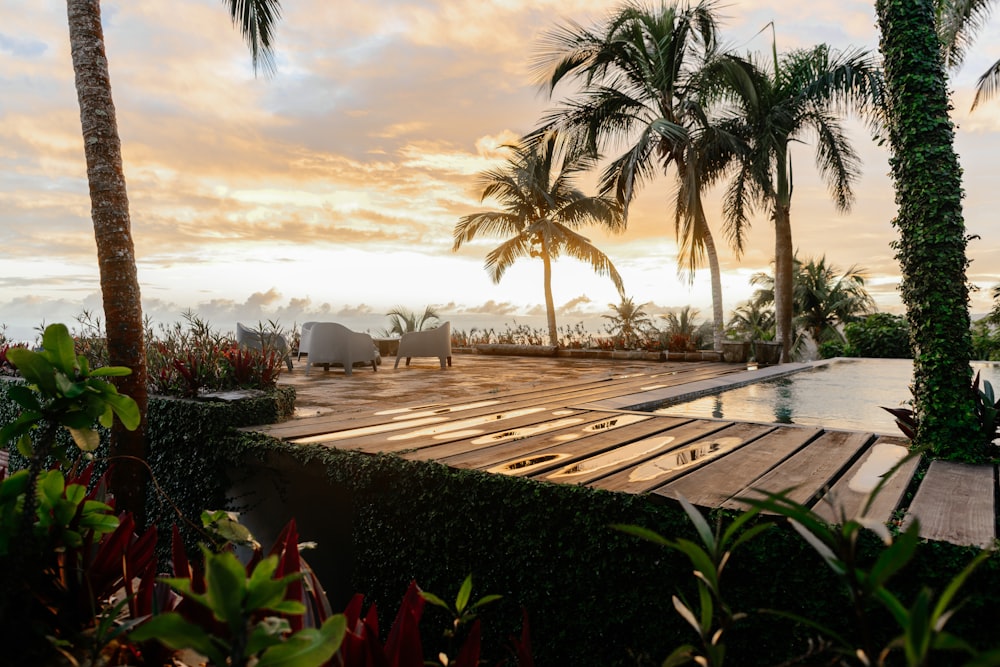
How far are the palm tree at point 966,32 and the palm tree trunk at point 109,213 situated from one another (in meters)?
15.4

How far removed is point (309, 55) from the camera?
742 cm

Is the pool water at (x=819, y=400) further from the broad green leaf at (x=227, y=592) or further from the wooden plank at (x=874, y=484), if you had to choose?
the broad green leaf at (x=227, y=592)

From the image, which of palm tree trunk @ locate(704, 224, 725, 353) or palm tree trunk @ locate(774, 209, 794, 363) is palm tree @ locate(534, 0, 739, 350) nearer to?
palm tree trunk @ locate(704, 224, 725, 353)

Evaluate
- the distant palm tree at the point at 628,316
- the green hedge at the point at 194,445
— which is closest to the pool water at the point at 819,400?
the green hedge at the point at 194,445

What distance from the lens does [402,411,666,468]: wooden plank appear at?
121 inches

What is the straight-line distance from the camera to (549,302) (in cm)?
1564

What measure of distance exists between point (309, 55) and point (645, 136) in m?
6.56

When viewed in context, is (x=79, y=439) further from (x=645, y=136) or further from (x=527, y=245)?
(x=527, y=245)

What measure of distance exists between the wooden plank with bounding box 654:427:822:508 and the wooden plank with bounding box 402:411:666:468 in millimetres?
936

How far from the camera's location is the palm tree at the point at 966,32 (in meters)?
12.4

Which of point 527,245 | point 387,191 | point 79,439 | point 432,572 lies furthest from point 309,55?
point 527,245

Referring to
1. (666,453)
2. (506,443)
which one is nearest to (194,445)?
(506,443)

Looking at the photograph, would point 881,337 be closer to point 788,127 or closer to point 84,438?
point 788,127

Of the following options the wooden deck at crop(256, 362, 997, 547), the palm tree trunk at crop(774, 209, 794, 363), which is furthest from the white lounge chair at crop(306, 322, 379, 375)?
A: the palm tree trunk at crop(774, 209, 794, 363)
